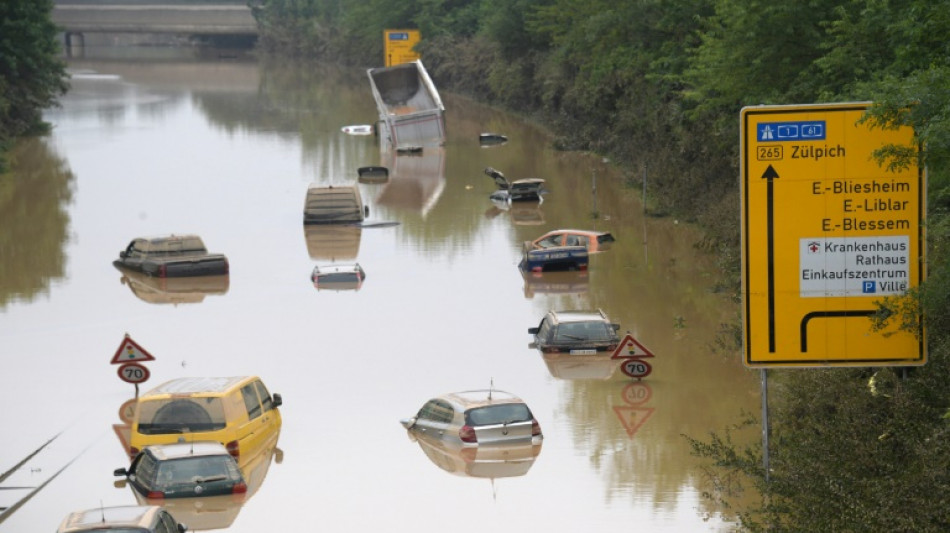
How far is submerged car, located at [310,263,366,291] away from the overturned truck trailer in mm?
33231

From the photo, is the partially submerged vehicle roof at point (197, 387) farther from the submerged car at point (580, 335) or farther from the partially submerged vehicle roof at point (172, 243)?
the partially submerged vehicle roof at point (172, 243)

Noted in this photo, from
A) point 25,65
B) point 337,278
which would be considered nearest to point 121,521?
point 337,278

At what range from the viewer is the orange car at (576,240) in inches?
1734

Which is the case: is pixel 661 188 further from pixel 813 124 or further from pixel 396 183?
pixel 813 124

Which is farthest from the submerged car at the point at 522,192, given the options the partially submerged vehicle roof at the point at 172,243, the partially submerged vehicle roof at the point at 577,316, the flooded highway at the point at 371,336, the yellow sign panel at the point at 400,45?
the yellow sign panel at the point at 400,45

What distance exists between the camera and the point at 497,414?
25141mm

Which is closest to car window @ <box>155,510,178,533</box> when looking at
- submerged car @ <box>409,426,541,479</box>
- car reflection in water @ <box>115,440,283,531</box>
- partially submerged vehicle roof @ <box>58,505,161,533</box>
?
partially submerged vehicle roof @ <box>58,505,161,533</box>

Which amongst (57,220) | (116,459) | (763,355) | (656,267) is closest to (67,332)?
(116,459)

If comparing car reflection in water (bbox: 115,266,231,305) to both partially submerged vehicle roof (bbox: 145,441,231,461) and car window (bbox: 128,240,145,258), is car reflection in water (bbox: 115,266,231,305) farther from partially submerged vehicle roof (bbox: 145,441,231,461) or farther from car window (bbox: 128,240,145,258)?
partially submerged vehicle roof (bbox: 145,441,231,461)

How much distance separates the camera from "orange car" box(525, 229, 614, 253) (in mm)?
44031

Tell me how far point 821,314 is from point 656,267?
2526 cm

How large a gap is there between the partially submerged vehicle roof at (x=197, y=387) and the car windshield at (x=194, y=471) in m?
2.81

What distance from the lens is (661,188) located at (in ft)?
177

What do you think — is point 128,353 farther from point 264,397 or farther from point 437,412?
point 437,412
